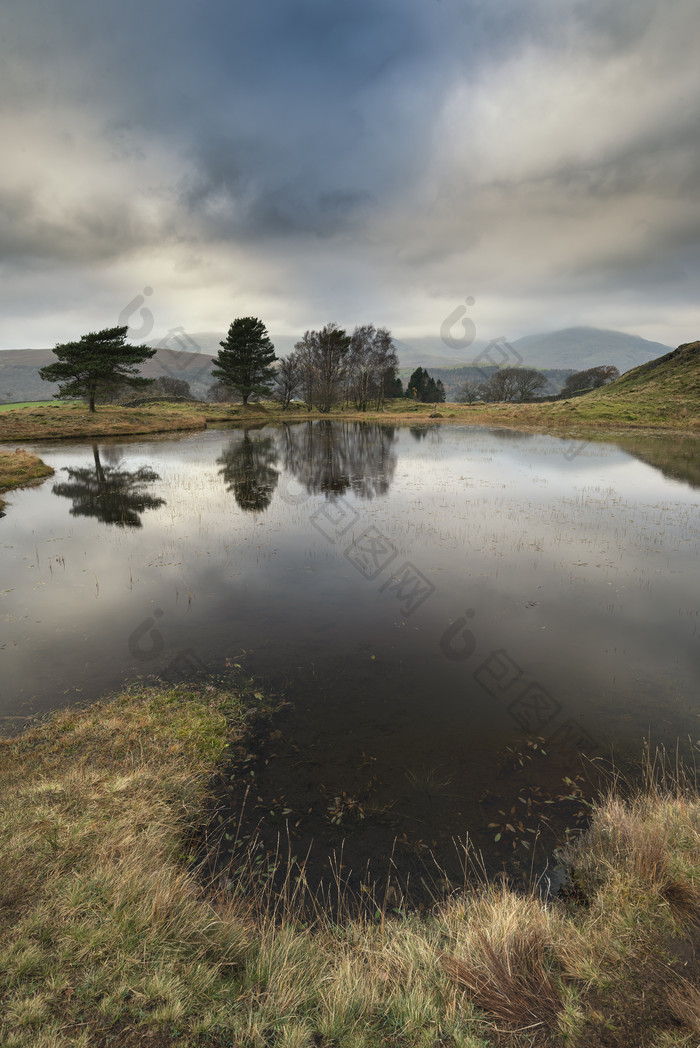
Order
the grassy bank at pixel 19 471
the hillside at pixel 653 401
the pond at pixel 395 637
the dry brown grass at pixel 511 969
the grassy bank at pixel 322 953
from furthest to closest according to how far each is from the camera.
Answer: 1. the hillside at pixel 653 401
2. the grassy bank at pixel 19 471
3. the pond at pixel 395 637
4. the dry brown grass at pixel 511 969
5. the grassy bank at pixel 322 953

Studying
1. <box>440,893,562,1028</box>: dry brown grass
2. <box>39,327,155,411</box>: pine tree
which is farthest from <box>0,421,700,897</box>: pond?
<box>39,327,155,411</box>: pine tree

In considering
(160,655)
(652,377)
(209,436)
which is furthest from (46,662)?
(652,377)

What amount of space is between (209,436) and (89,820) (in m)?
56.3

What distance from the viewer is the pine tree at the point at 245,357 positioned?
85.4 m

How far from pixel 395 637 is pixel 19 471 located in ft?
106

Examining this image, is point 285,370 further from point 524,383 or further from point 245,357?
point 524,383

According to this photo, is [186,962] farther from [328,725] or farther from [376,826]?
[328,725]

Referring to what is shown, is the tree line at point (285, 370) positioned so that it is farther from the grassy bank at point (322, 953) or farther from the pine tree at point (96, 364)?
the grassy bank at point (322, 953)

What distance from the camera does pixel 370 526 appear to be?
1906cm

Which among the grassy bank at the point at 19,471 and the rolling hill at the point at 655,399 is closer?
the grassy bank at the point at 19,471

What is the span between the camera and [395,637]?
1027cm

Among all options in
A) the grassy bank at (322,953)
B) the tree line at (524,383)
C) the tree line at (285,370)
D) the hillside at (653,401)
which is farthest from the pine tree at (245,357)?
the grassy bank at (322,953)

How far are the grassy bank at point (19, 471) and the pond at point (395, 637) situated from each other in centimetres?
686

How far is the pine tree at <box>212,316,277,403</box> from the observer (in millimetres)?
85375
